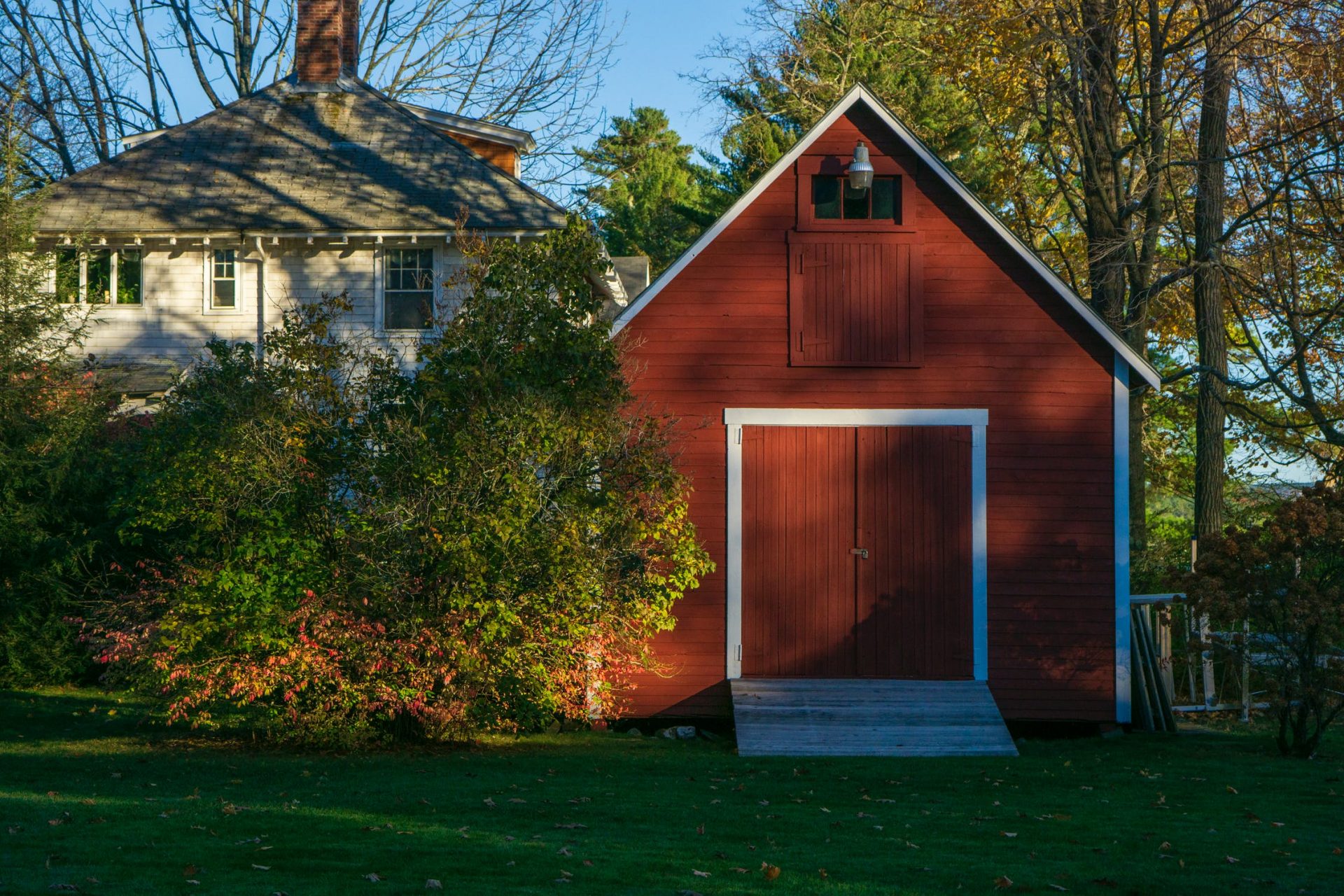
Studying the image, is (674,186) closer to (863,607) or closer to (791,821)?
(863,607)

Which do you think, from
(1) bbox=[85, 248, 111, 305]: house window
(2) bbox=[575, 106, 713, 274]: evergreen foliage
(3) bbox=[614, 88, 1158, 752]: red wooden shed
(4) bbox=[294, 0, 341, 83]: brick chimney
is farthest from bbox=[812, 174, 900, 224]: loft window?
(2) bbox=[575, 106, 713, 274]: evergreen foliage

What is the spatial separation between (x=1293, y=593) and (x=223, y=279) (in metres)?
17.1

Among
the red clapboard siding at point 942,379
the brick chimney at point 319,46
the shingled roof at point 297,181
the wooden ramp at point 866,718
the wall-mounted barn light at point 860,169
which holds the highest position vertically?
the brick chimney at point 319,46

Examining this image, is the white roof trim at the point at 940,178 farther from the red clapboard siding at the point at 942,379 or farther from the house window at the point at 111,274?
the house window at the point at 111,274

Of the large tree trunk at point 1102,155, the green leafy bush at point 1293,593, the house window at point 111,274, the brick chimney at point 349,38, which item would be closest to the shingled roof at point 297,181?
the house window at point 111,274

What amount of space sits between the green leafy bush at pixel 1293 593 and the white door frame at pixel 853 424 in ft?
6.79

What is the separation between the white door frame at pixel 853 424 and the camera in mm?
13828

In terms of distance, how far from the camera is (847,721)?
42.5 feet

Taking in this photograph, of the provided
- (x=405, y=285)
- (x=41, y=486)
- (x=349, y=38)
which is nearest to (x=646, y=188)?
(x=349, y=38)

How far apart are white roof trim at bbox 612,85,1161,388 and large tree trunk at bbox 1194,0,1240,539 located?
6156 millimetres

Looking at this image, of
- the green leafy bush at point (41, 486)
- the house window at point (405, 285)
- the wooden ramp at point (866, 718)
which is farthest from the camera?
the house window at point (405, 285)

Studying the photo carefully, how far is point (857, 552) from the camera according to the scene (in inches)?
547

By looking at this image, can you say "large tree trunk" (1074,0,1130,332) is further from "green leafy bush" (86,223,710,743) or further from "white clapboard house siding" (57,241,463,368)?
"green leafy bush" (86,223,710,743)

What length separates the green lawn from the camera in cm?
730
